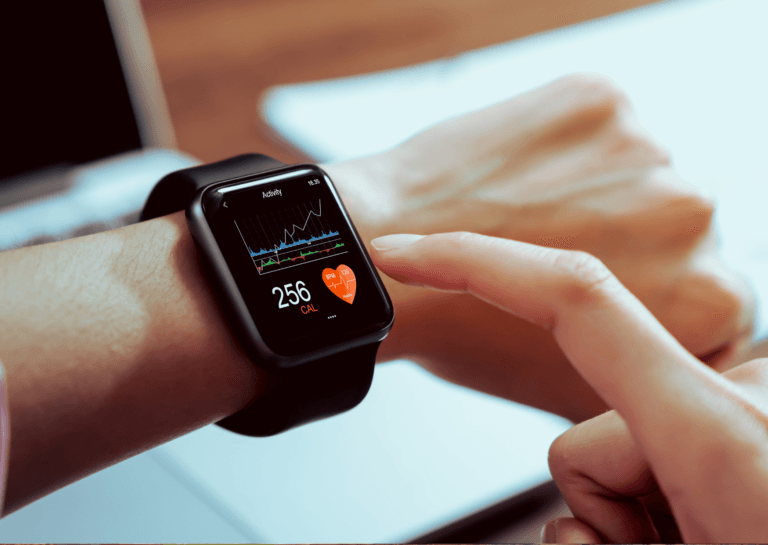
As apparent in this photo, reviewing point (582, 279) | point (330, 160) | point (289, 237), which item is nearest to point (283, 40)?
point (330, 160)

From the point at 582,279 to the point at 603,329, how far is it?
0.11 ft

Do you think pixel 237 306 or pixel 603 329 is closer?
pixel 603 329

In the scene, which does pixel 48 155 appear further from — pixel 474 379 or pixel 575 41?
pixel 575 41

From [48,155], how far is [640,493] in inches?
33.5

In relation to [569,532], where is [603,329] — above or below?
above

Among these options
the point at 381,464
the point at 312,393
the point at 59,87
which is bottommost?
the point at 381,464

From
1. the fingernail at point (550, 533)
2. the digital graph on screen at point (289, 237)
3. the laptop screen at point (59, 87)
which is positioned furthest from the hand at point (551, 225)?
the laptop screen at point (59, 87)

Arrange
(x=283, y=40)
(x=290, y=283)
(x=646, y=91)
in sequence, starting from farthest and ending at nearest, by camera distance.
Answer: (x=283, y=40)
(x=646, y=91)
(x=290, y=283)

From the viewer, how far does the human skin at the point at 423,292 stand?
Answer: 1.68ft

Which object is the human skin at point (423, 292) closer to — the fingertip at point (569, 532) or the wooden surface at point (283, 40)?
the fingertip at point (569, 532)

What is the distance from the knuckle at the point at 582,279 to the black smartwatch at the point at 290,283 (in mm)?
215

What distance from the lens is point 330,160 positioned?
1.00 meters

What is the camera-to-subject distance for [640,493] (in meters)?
0.44

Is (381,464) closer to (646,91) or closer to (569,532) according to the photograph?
(569,532)
